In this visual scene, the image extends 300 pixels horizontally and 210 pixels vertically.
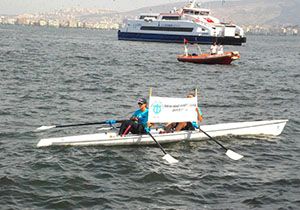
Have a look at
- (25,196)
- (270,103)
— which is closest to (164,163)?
(25,196)

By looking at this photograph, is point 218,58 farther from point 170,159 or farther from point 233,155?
point 170,159

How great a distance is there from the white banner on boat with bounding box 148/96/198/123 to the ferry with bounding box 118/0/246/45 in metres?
63.5

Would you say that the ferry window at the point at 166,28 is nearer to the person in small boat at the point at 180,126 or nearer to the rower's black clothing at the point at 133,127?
the person in small boat at the point at 180,126

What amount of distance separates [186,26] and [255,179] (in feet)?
228

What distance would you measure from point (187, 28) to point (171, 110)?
6676 centimetres

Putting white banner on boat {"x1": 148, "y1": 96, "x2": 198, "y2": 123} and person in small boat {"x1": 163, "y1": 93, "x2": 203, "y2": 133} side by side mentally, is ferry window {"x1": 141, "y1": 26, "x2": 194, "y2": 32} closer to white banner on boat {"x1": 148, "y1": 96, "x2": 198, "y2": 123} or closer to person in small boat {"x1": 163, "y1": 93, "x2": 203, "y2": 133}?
person in small boat {"x1": 163, "y1": 93, "x2": 203, "y2": 133}

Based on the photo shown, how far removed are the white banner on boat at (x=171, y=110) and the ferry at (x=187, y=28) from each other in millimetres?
63492

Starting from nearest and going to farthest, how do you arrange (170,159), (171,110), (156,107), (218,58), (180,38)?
(170,159) → (156,107) → (171,110) → (218,58) → (180,38)

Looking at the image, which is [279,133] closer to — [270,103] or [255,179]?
[255,179]

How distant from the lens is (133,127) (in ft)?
49.6

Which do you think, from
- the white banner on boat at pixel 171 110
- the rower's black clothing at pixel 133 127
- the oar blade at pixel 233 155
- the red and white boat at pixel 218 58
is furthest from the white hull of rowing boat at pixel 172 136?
the red and white boat at pixel 218 58

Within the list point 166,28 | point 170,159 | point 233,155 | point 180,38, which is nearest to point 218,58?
point 233,155

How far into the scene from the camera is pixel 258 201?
35.7 ft

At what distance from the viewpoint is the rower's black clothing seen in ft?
49.2
